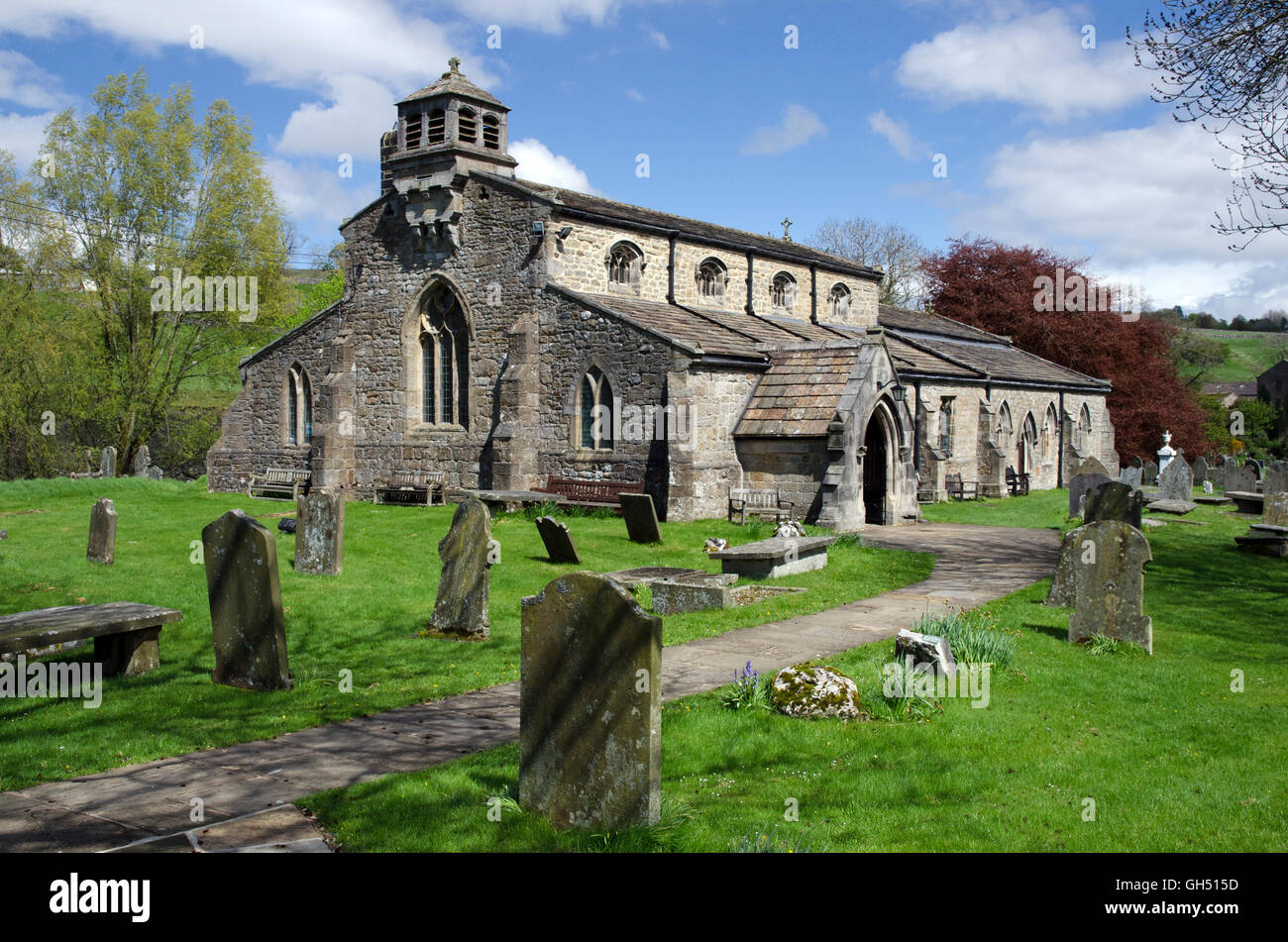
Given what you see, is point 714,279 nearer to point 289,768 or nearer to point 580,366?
point 580,366

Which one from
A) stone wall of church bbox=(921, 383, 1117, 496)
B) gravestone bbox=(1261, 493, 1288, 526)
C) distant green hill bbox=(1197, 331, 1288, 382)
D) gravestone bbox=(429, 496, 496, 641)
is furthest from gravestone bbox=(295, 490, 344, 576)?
distant green hill bbox=(1197, 331, 1288, 382)

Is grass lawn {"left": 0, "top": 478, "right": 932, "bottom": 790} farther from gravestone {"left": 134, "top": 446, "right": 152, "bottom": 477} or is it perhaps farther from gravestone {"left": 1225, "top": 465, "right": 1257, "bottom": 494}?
gravestone {"left": 1225, "top": 465, "right": 1257, "bottom": 494}

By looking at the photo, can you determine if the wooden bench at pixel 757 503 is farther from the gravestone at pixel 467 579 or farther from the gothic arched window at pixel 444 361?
the gravestone at pixel 467 579

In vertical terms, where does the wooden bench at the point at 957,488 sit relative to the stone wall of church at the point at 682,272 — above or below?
below

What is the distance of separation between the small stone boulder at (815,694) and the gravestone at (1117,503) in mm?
9088

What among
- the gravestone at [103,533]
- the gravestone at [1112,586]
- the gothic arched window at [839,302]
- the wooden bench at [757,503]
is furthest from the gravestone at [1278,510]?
the gravestone at [103,533]

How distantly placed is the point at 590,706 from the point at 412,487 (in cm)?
2215

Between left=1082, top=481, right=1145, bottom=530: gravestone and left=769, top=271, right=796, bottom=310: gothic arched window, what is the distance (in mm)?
17879

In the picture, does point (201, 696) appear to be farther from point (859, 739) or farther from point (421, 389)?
point (421, 389)

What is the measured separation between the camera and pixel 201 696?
330 inches

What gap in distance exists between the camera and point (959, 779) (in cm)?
616

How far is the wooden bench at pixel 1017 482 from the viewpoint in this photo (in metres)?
34.7
